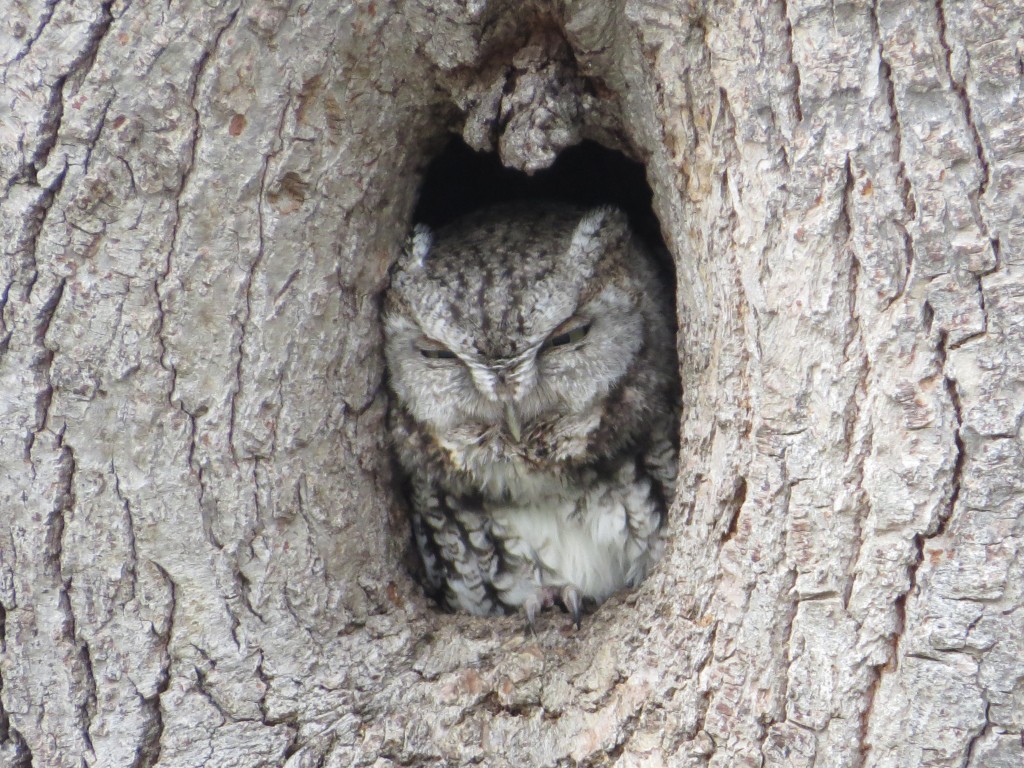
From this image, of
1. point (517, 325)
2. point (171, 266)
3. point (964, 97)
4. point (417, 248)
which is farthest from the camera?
point (417, 248)

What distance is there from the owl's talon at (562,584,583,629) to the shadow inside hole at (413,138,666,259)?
2.84ft

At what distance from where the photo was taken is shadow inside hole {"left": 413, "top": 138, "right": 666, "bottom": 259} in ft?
8.33

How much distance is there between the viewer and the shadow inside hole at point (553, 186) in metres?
2.54

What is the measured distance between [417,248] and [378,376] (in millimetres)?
290

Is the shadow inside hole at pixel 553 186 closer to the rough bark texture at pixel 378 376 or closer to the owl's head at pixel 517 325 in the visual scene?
the owl's head at pixel 517 325

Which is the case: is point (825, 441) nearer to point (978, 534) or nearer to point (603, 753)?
point (978, 534)

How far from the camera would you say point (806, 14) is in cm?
139

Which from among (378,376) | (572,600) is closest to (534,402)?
(378,376)

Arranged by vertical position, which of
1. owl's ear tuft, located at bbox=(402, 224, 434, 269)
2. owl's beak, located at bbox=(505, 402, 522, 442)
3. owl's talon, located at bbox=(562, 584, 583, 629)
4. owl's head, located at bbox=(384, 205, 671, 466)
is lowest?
owl's talon, located at bbox=(562, 584, 583, 629)

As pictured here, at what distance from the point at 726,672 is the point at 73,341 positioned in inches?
47.2

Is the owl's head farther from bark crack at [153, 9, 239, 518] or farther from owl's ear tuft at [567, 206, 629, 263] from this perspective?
bark crack at [153, 9, 239, 518]

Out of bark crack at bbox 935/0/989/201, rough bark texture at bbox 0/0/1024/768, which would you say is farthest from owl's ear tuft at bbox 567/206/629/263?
bark crack at bbox 935/0/989/201

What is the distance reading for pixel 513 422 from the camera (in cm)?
212

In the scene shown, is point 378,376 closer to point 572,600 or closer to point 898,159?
point 572,600
